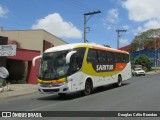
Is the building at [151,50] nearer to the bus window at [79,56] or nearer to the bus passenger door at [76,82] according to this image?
the bus window at [79,56]

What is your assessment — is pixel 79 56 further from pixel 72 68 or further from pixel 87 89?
pixel 87 89

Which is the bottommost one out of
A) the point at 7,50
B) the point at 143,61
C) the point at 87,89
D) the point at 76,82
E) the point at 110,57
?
the point at 87,89

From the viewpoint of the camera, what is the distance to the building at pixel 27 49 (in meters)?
34.8

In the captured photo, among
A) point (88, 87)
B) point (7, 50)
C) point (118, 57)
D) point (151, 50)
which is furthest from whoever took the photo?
point (151, 50)

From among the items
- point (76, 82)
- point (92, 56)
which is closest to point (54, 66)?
point (76, 82)

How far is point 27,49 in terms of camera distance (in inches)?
1384

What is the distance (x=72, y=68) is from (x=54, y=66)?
3.35ft

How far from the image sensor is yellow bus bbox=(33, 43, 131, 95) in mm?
19594

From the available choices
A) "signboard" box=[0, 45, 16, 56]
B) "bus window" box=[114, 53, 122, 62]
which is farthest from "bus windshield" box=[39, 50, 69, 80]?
"bus window" box=[114, 53, 122, 62]

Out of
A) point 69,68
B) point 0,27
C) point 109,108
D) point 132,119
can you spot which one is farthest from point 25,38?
point 132,119

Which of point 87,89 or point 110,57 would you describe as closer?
point 87,89

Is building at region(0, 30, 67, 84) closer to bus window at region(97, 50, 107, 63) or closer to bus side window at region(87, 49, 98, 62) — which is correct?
bus window at region(97, 50, 107, 63)

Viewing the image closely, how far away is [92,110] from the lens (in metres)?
14.1

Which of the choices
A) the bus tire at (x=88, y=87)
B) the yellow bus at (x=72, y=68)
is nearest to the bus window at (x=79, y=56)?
the yellow bus at (x=72, y=68)
